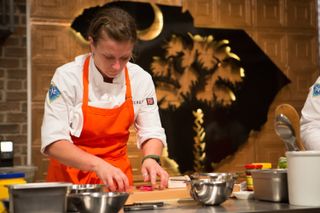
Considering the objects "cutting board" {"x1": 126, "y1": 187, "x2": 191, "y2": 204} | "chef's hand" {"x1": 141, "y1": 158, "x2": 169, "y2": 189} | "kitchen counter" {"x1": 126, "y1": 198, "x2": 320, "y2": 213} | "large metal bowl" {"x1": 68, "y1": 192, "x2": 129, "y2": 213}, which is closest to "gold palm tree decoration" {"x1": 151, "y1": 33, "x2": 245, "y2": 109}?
"chef's hand" {"x1": 141, "y1": 158, "x2": 169, "y2": 189}

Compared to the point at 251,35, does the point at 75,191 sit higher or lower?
lower

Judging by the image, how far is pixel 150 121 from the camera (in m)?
2.41

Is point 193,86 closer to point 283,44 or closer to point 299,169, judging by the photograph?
point 283,44

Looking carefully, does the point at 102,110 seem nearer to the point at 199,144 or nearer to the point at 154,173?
the point at 154,173

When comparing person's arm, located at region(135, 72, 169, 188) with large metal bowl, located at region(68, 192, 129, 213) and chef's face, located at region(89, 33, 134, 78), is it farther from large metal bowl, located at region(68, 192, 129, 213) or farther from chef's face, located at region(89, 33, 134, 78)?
large metal bowl, located at region(68, 192, 129, 213)

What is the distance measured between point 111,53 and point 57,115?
1.12ft

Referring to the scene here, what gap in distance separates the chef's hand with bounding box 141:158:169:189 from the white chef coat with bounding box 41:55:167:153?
0.27m

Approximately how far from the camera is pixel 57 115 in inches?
84.4

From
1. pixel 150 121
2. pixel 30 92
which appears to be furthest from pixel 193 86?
pixel 150 121

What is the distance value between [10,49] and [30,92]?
394 mm

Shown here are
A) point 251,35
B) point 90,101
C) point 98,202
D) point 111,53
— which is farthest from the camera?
point 251,35

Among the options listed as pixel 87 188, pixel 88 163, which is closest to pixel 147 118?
pixel 88 163

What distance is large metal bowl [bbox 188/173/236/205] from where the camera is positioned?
170 cm

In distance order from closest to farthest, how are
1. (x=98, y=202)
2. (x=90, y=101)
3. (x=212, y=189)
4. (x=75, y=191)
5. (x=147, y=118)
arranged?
(x=98, y=202) → (x=75, y=191) → (x=212, y=189) → (x=90, y=101) → (x=147, y=118)
